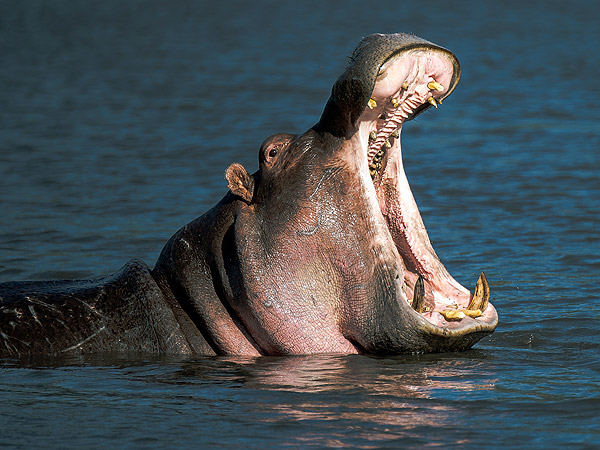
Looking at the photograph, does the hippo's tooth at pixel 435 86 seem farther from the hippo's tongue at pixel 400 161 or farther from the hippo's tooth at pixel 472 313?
the hippo's tooth at pixel 472 313

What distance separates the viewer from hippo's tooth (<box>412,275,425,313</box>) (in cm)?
635

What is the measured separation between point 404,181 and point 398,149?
0.66ft

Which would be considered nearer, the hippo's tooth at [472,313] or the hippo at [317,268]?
the hippo at [317,268]

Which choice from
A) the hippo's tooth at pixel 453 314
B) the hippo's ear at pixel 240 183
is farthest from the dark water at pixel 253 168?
the hippo's ear at pixel 240 183

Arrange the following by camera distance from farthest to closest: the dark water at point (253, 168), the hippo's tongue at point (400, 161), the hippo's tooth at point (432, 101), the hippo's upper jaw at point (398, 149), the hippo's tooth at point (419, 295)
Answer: the hippo's tooth at point (432, 101)
the hippo's tooth at point (419, 295)
the hippo's tongue at point (400, 161)
the hippo's upper jaw at point (398, 149)
the dark water at point (253, 168)

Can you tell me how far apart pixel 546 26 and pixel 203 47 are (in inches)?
383

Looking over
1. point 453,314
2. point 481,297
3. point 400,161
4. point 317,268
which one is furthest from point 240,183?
point 481,297

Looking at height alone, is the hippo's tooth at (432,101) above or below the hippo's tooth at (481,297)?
above

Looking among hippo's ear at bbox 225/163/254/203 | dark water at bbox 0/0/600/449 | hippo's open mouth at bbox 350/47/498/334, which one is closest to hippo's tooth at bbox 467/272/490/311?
hippo's open mouth at bbox 350/47/498/334

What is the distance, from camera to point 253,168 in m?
14.3

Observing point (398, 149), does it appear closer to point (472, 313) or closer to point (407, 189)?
point (407, 189)

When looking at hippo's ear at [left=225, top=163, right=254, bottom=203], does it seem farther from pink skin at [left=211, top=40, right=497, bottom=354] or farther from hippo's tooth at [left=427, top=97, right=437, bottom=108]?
hippo's tooth at [left=427, top=97, right=437, bottom=108]

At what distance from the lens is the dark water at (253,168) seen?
5578mm

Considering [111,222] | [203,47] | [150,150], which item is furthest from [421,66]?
[203,47]
